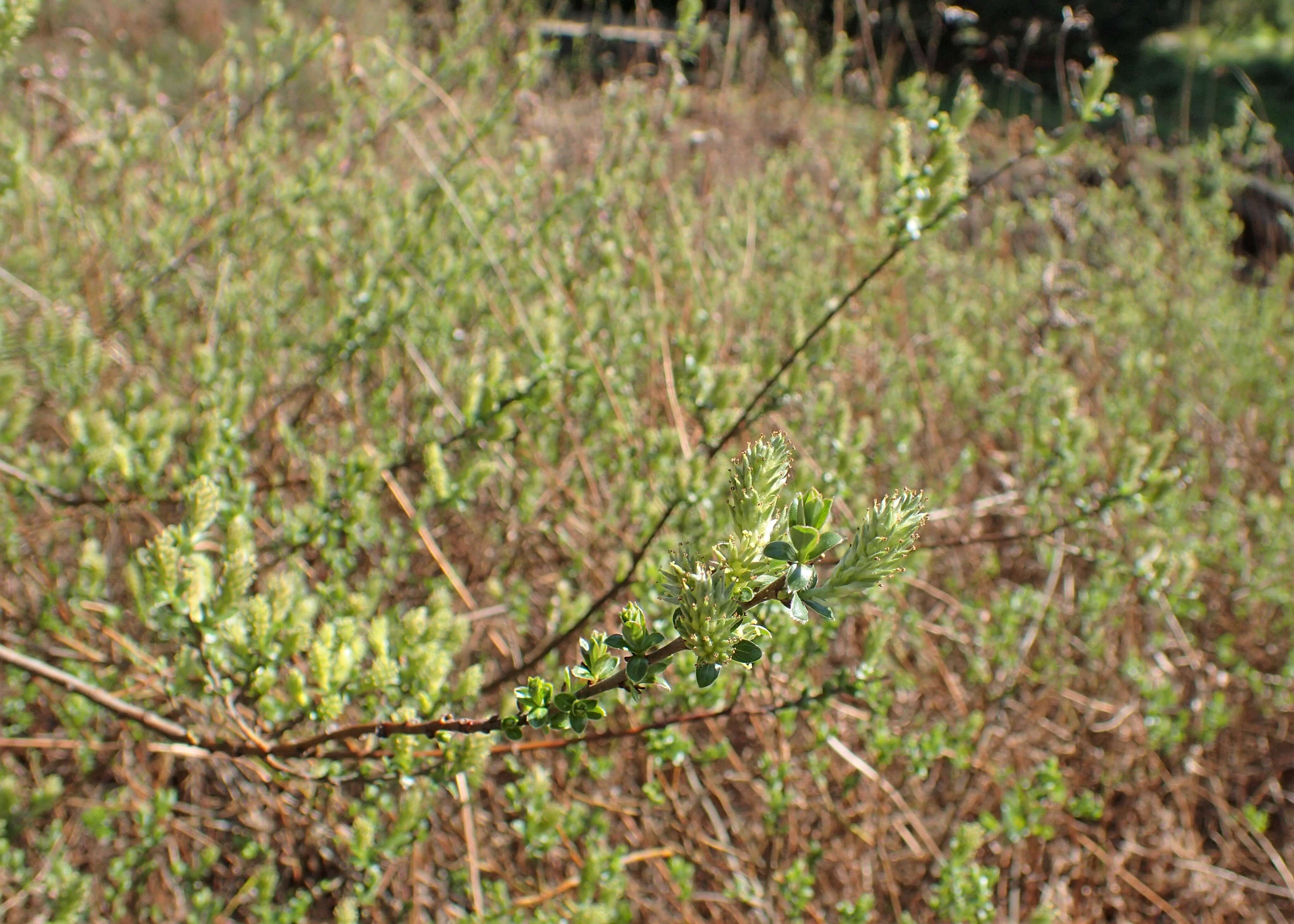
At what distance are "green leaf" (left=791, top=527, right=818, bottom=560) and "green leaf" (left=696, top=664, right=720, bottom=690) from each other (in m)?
0.12

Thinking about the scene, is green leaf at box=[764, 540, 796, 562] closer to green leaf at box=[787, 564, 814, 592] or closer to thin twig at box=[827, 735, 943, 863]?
green leaf at box=[787, 564, 814, 592]

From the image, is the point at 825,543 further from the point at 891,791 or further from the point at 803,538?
the point at 891,791

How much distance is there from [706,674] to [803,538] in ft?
0.50

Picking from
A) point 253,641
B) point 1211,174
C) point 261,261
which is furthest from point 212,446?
point 1211,174

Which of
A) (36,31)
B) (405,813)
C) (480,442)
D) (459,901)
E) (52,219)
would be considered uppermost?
(36,31)

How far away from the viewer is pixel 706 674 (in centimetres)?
72

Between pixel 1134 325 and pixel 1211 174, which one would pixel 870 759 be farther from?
pixel 1211 174

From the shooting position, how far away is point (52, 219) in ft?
9.39

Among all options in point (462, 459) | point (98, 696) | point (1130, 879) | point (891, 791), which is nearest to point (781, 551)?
point (98, 696)

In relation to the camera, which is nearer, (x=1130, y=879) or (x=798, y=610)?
(x=798, y=610)

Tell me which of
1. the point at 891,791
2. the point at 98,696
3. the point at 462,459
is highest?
the point at 98,696

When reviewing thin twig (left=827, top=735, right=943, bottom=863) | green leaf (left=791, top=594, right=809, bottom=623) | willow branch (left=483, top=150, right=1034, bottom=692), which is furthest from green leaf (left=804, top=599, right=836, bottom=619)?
thin twig (left=827, top=735, right=943, bottom=863)

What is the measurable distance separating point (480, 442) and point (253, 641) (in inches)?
35.1

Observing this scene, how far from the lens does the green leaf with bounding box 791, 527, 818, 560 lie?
625mm
